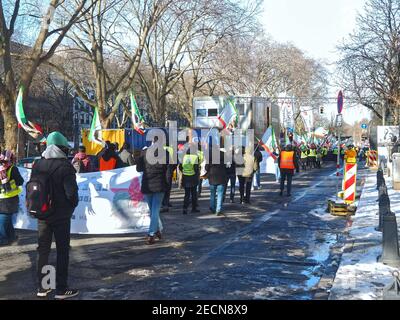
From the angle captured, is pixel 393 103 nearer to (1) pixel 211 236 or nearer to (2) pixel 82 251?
(1) pixel 211 236

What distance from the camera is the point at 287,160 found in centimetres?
1538

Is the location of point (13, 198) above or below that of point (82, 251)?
above

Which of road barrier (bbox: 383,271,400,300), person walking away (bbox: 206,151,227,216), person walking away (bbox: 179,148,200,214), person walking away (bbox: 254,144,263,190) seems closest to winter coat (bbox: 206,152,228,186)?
Result: person walking away (bbox: 206,151,227,216)

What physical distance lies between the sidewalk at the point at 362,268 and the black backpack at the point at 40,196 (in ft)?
10.7

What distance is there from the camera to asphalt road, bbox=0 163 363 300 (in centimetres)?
577

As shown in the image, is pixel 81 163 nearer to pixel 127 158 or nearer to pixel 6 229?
pixel 127 158

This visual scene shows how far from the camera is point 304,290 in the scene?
5789mm

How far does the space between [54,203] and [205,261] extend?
2.63 meters

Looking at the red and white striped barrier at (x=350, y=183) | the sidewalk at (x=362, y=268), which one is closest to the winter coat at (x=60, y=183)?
→ the sidewalk at (x=362, y=268)

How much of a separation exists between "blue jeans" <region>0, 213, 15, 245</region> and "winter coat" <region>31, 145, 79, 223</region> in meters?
3.13

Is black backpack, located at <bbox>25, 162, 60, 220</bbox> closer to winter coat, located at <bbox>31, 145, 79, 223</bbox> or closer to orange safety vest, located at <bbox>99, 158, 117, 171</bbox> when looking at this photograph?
winter coat, located at <bbox>31, 145, 79, 223</bbox>

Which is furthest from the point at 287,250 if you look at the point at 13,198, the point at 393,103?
the point at 393,103

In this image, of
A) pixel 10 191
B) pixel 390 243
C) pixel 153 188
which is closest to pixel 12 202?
pixel 10 191

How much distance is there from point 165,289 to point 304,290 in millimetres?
1634
